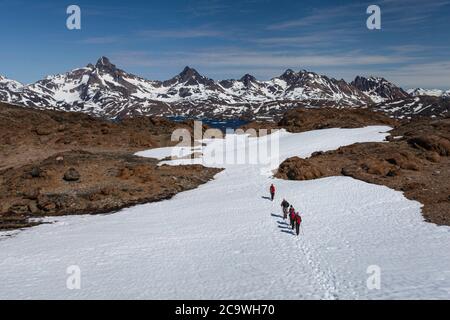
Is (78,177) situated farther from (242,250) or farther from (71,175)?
(242,250)

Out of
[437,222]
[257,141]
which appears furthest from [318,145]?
[437,222]

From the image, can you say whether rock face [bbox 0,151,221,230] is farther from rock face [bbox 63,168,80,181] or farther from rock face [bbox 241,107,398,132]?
rock face [bbox 241,107,398,132]

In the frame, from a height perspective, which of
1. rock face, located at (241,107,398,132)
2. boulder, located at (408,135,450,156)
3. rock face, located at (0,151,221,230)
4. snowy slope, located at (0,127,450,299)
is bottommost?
snowy slope, located at (0,127,450,299)

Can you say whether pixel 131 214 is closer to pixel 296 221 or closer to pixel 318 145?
pixel 296 221

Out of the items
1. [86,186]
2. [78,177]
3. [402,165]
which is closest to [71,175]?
[78,177]


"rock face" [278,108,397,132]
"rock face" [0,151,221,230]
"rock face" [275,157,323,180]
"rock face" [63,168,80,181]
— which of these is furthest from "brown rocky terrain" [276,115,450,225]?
"rock face" [63,168,80,181]
